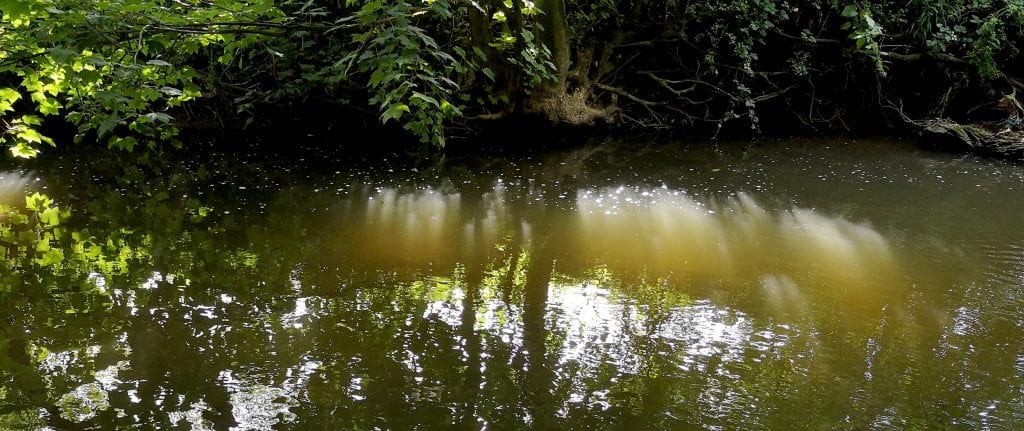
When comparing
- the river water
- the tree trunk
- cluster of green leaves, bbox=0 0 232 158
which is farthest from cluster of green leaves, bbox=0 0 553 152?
the river water

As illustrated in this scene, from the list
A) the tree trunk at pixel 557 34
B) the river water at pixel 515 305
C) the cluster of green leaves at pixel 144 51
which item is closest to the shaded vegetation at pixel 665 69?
the tree trunk at pixel 557 34

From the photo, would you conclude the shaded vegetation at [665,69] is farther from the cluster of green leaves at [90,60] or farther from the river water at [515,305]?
the cluster of green leaves at [90,60]

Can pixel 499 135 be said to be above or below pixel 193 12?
below

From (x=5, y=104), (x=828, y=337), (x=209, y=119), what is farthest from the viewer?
(x=209, y=119)

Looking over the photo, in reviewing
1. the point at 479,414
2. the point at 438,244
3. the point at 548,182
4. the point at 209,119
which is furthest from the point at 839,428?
the point at 209,119

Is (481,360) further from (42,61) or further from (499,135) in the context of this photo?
(499,135)

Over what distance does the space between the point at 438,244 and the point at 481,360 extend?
1.46m

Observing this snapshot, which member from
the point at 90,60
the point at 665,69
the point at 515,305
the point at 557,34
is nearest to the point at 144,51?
the point at 90,60

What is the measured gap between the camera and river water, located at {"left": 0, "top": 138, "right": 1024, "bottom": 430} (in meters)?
2.33

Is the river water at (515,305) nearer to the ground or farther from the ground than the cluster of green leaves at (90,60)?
nearer to the ground

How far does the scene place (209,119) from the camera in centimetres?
834

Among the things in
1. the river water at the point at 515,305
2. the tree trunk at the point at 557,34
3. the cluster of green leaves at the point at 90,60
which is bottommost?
the river water at the point at 515,305

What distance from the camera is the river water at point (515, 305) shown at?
7.63 feet

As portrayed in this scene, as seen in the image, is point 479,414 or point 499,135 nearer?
point 479,414
